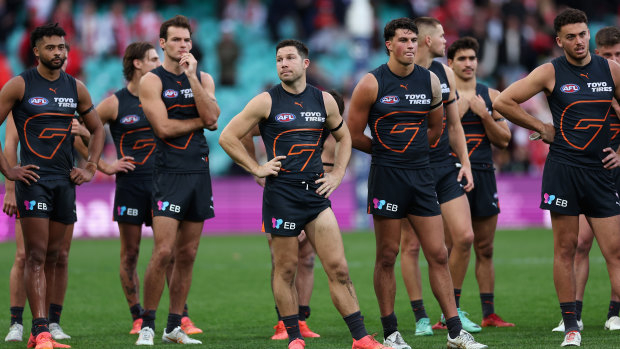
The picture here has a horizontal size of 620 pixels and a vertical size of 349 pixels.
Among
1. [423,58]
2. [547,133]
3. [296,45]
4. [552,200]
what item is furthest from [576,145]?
[296,45]

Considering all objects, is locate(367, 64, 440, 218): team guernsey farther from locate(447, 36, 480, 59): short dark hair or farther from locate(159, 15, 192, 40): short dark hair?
locate(447, 36, 480, 59): short dark hair

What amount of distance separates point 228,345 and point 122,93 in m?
3.51

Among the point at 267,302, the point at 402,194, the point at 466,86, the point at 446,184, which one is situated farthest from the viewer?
the point at 267,302

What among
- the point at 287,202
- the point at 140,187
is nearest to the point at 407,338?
the point at 287,202

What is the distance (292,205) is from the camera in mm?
8133

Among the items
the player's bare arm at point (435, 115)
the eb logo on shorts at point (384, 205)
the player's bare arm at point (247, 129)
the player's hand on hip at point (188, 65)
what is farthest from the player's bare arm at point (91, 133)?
the player's bare arm at point (435, 115)

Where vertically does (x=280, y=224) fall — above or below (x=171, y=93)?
below

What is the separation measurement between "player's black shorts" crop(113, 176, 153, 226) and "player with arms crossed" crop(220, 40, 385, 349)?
106 inches

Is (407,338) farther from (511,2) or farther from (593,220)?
(511,2)

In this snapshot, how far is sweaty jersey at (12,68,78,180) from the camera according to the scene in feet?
29.9

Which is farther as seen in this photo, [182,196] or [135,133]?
[135,133]

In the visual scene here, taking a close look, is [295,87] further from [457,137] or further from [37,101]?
[37,101]

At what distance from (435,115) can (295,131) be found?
1589 mm

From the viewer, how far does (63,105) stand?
30.3ft
